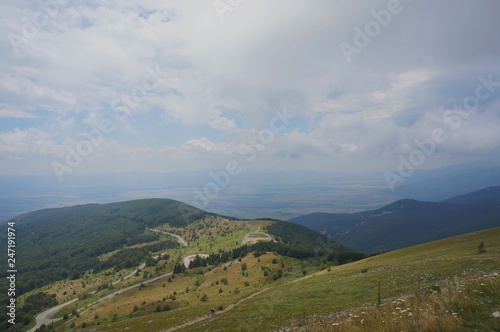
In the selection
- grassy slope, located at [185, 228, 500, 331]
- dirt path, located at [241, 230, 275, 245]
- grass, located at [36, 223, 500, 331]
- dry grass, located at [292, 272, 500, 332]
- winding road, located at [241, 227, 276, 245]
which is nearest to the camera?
dry grass, located at [292, 272, 500, 332]

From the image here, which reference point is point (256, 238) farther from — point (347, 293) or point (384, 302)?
point (384, 302)

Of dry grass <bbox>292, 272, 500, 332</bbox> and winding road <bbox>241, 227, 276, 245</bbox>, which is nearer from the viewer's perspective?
dry grass <bbox>292, 272, 500, 332</bbox>

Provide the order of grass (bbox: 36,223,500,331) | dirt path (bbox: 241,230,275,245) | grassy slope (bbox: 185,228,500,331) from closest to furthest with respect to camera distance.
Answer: grass (bbox: 36,223,500,331), grassy slope (bbox: 185,228,500,331), dirt path (bbox: 241,230,275,245)

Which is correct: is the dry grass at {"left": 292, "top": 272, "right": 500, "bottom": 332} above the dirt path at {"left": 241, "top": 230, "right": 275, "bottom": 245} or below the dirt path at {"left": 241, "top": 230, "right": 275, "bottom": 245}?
above

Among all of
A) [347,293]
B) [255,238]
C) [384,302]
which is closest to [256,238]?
[255,238]

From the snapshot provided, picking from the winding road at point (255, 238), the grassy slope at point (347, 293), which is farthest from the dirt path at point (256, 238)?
the grassy slope at point (347, 293)

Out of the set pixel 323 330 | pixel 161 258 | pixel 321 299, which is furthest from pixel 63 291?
pixel 323 330

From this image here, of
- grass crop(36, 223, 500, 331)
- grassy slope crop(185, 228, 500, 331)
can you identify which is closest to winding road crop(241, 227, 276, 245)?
grass crop(36, 223, 500, 331)

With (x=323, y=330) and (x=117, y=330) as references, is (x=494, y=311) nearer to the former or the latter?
(x=323, y=330)

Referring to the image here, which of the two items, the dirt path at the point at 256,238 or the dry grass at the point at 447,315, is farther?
the dirt path at the point at 256,238

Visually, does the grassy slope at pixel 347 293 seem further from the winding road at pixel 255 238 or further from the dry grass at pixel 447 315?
the winding road at pixel 255 238

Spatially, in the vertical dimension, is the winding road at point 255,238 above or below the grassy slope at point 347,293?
below

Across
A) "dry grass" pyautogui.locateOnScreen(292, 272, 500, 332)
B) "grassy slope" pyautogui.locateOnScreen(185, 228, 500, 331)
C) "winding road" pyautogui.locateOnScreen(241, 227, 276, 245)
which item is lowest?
"winding road" pyautogui.locateOnScreen(241, 227, 276, 245)

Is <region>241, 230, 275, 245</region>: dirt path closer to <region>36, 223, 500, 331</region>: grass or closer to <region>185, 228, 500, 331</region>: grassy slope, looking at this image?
<region>36, 223, 500, 331</region>: grass
